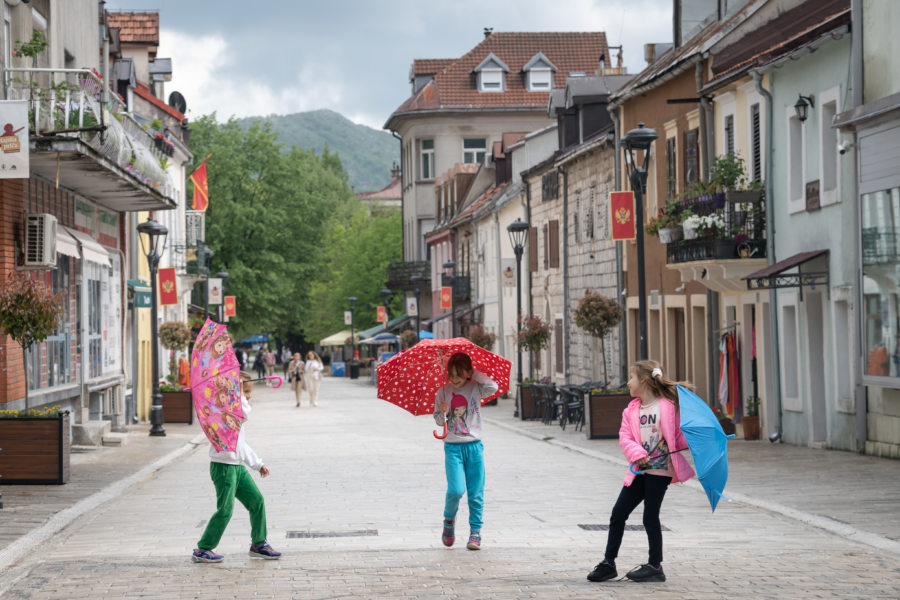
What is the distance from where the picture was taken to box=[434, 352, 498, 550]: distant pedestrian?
1064 centimetres

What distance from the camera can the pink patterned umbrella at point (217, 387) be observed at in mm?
10086

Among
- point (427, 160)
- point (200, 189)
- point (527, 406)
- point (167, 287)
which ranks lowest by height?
point (527, 406)

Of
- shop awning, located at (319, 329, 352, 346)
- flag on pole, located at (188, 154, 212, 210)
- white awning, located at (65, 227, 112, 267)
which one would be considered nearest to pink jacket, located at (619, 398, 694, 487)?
white awning, located at (65, 227, 112, 267)

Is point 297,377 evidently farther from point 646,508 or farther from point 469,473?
point 646,508

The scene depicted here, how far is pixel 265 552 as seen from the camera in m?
10.3

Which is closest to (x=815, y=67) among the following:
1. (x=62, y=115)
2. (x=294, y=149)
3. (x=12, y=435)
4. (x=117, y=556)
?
(x=62, y=115)

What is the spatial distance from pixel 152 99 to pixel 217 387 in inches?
1365

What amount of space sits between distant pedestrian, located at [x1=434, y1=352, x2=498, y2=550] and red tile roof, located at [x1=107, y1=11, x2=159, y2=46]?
1286 inches

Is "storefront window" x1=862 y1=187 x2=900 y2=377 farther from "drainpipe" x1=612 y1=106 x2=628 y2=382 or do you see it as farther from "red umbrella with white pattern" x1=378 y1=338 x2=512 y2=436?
"drainpipe" x1=612 y1=106 x2=628 y2=382

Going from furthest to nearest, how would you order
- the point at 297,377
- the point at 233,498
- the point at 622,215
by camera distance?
the point at 297,377 < the point at 622,215 < the point at 233,498

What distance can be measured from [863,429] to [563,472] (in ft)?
14.3

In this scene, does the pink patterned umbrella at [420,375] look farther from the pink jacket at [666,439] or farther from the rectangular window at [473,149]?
the rectangular window at [473,149]

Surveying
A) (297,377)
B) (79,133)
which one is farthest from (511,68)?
(79,133)

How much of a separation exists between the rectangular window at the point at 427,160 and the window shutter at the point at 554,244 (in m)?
33.2
